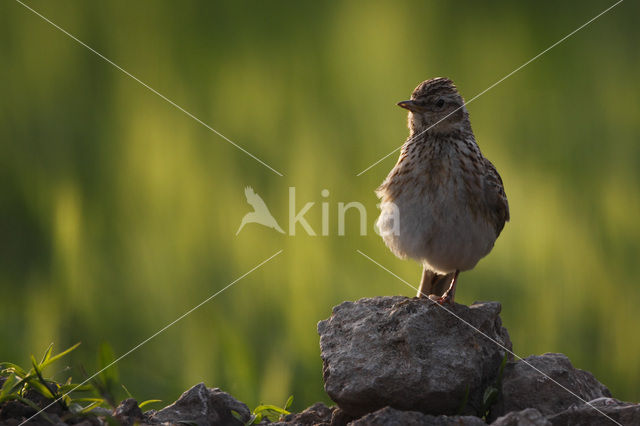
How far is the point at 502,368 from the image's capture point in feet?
11.2

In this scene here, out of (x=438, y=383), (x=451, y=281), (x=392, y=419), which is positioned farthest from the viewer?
(x=451, y=281)

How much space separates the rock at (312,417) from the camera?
137 inches

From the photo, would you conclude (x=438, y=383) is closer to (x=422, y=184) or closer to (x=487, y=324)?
(x=487, y=324)

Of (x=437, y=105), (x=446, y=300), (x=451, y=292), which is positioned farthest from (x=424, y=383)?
(x=437, y=105)

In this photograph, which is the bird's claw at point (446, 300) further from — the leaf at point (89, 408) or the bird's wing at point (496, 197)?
the leaf at point (89, 408)

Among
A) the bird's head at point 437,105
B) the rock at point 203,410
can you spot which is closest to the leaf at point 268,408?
the rock at point 203,410

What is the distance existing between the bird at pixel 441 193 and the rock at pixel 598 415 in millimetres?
1033

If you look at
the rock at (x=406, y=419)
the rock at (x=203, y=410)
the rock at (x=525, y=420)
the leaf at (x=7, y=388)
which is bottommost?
the rock at (x=203, y=410)

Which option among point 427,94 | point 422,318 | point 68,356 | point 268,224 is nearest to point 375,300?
point 422,318

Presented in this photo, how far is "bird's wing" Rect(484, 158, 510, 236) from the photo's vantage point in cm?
432

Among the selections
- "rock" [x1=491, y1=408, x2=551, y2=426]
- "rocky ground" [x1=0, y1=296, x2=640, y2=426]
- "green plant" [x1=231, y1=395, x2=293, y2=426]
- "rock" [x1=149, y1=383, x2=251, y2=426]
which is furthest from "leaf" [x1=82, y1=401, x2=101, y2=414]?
"rock" [x1=491, y1=408, x2=551, y2=426]

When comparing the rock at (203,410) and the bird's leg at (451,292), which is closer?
the rock at (203,410)

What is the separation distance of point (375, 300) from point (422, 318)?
1.13 feet

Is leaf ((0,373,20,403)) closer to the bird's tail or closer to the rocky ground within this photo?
the rocky ground
